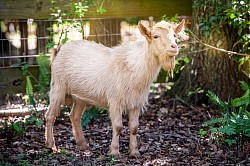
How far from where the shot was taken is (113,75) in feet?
18.9

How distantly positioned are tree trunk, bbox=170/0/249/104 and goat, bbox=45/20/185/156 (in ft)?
6.88

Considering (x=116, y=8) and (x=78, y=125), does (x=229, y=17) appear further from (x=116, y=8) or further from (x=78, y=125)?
(x=78, y=125)

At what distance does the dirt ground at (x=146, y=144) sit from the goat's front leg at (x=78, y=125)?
4.0 inches

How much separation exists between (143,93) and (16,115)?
2.93 meters


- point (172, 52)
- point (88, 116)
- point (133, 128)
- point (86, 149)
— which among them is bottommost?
point (86, 149)

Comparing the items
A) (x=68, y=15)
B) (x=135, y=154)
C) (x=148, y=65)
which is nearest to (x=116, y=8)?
(x=68, y=15)

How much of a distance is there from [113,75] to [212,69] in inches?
106

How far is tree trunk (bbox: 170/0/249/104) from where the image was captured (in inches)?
303

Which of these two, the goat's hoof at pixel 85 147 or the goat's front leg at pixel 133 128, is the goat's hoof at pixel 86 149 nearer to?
the goat's hoof at pixel 85 147

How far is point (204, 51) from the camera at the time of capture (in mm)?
7992

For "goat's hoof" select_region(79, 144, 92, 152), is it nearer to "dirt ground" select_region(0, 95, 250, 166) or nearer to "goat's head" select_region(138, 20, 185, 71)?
"dirt ground" select_region(0, 95, 250, 166)

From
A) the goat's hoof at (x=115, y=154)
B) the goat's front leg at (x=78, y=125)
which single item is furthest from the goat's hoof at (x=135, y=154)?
the goat's front leg at (x=78, y=125)

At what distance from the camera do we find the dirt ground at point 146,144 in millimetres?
5504

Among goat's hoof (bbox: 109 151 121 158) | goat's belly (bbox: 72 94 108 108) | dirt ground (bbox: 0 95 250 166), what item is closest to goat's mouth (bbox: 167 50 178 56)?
goat's belly (bbox: 72 94 108 108)
